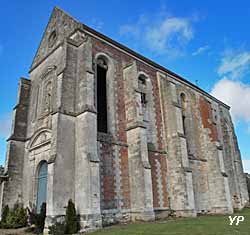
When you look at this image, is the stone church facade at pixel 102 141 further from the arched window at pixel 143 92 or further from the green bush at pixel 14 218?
the green bush at pixel 14 218

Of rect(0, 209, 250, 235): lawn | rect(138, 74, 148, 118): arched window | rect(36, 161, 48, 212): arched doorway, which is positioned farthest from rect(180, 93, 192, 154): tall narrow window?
rect(36, 161, 48, 212): arched doorway

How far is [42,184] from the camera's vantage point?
1537 cm

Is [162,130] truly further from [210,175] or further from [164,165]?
[210,175]

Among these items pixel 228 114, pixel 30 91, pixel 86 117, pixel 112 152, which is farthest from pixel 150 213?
pixel 228 114

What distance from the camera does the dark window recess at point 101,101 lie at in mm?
15918

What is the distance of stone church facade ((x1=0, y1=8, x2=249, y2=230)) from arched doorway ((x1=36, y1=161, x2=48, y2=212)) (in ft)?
0.22

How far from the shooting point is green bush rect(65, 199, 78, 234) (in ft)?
38.1

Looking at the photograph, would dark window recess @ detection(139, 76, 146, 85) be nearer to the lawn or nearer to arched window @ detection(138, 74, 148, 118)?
arched window @ detection(138, 74, 148, 118)

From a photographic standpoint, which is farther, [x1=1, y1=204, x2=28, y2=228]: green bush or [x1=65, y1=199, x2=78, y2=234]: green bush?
[x1=1, y1=204, x2=28, y2=228]: green bush

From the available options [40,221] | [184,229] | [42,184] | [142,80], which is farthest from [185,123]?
[40,221]

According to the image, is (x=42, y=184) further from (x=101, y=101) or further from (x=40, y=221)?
(x=101, y=101)

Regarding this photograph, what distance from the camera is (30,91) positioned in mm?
19359

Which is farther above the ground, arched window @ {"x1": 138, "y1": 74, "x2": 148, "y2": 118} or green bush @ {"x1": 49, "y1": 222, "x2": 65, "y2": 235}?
arched window @ {"x1": 138, "y1": 74, "x2": 148, "y2": 118}

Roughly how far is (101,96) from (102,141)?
10.9 ft
